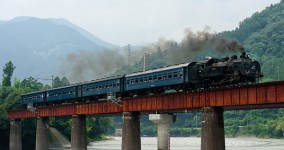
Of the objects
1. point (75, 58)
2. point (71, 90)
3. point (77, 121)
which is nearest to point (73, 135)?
point (77, 121)

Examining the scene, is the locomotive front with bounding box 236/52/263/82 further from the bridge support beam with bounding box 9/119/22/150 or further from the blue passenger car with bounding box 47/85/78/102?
the bridge support beam with bounding box 9/119/22/150

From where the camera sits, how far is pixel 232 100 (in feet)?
139

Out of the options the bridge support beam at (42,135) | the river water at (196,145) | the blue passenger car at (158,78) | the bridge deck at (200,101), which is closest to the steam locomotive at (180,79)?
the blue passenger car at (158,78)

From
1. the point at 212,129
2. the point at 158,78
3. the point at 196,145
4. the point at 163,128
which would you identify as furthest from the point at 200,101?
the point at 196,145

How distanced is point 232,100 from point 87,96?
31.8 metres

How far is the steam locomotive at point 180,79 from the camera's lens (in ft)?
153

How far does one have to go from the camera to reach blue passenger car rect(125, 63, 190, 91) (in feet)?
165

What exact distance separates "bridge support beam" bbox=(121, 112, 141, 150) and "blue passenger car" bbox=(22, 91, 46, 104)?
28636 millimetres

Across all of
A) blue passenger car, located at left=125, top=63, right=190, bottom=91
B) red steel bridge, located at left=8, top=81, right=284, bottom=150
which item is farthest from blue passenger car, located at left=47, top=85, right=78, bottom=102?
blue passenger car, located at left=125, top=63, right=190, bottom=91

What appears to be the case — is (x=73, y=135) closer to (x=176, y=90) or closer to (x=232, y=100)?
(x=176, y=90)

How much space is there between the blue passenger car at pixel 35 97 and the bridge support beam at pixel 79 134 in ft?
48.9

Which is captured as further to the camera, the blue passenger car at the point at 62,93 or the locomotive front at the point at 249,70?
the blue passenger car at the point at 62,93

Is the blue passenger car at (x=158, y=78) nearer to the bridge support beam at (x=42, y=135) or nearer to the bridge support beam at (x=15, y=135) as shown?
the bridge support beam at (x=42, y=135)

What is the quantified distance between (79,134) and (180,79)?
77.0 ft
